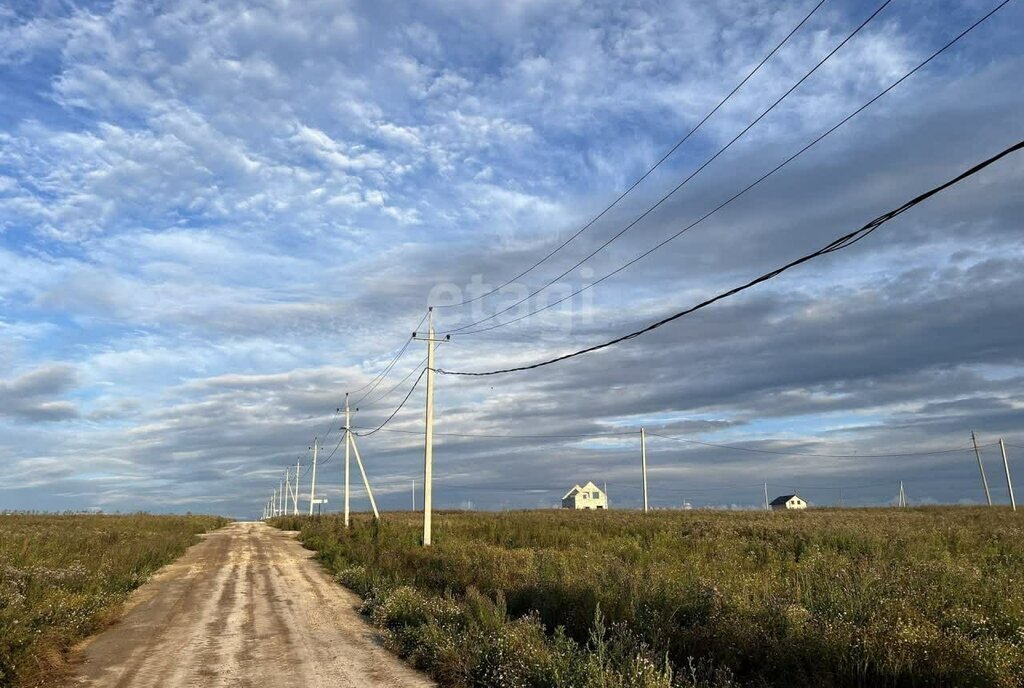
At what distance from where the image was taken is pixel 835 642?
7586 millimetres

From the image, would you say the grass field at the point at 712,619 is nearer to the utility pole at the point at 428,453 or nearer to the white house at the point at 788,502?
the utility pole at the point at 428,453

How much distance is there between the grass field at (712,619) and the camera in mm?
7199

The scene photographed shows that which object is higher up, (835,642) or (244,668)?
(835,642)

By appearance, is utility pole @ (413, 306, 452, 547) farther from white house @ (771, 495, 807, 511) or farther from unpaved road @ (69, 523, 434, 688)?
white house @ (771, 495, 807, 511)

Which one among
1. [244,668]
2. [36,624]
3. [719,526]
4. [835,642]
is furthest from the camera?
[719,526]

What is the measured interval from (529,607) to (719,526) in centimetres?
2078

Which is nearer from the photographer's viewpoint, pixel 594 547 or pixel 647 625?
pixel 647 625

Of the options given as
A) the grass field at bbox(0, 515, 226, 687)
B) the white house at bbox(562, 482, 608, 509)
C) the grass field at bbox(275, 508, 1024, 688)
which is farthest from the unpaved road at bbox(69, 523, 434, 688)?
the white house at bbox(562, 482, 608, 509)

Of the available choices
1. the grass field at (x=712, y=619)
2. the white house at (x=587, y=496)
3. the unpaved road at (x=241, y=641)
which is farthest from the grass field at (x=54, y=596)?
the white house at (x=587, y=496)

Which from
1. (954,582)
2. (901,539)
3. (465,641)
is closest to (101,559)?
(465,641)

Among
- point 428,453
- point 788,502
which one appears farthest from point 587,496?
point 428,453

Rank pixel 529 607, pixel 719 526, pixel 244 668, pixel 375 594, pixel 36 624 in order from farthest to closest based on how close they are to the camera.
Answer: pixel 719 526
pixel 375 594
pixel 529 607
pixel 36 624
pixel 244 668

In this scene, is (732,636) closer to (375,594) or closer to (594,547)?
(375,594)

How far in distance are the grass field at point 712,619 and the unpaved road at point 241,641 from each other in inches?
28.5
